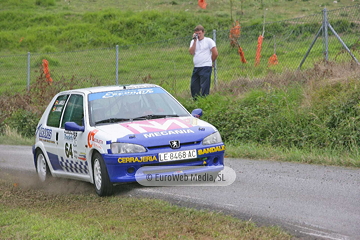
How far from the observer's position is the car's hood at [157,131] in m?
8.09

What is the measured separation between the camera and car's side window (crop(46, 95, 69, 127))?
9.94m

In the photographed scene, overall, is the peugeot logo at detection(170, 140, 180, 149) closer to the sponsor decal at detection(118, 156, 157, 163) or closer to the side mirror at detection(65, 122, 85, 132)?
the sponsor decal at detection(118, 156, 157, 163)

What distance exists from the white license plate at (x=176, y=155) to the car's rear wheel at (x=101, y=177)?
74cm

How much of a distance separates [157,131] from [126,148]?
50 centimetres

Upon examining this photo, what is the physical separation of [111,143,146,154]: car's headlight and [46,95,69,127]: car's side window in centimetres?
210

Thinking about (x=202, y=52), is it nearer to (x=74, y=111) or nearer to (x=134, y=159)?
(x=74, y=111)

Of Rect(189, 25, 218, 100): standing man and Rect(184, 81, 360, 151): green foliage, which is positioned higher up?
Rect(189, 25, 218, 100): standing man

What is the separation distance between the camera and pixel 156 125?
8.54 metres

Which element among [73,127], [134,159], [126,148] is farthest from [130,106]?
[134,159]

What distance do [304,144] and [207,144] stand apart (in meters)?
3.71

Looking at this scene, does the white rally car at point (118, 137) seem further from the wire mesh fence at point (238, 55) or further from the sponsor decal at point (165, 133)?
the wire mesh fence at point (238, 55)

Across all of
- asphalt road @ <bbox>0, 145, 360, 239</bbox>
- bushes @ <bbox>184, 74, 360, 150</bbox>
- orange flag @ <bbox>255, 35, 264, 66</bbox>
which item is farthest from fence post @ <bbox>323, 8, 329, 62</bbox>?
asphalt road @ <bbox>0, 145, 360, 239</bbox>

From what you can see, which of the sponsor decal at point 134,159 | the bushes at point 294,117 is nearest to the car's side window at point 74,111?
the sponsor decal at point 134,159

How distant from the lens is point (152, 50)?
1820 centimetres
